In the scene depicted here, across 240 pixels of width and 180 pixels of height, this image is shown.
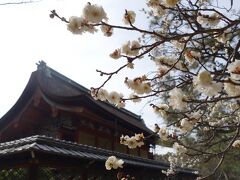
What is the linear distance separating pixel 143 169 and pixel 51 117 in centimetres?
350

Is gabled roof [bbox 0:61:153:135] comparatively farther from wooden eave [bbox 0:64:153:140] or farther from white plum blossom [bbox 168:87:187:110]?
white plum blossom [bbox 168:87:187:110]

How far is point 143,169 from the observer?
38.0 feet

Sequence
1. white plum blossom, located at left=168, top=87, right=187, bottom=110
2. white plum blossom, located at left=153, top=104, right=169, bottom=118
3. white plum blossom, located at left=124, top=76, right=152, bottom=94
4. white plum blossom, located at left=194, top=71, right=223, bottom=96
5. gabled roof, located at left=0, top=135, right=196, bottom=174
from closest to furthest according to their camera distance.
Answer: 1. white plum blossom, located at left=194, top=71, right=223, bottom=96
2. white plum blossom, located at left=168, top=87, right=187, bottom=110
3. white plum blossom, located at left=124, top=76, right=152, bottom=94
4. white plum blossom, located at left=153, top=104, right=169, bottom=118
5. gabled roof, located at left=0, top=135, right=196, bottom=174

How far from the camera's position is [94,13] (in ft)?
9.57

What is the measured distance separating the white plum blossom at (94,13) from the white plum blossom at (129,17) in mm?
165

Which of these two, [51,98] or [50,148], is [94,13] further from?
[51,98]

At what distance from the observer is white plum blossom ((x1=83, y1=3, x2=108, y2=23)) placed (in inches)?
114

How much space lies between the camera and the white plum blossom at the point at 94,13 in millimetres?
2906

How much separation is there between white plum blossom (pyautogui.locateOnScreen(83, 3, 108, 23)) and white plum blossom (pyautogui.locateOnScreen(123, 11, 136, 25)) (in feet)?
0.54

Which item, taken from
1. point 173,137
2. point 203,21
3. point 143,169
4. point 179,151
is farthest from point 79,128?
point 203,21

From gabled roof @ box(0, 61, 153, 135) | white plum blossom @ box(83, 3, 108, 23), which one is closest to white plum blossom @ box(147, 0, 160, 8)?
white plum blossom @ box(83, 3, 108, 23)

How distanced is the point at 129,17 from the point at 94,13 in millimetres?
289

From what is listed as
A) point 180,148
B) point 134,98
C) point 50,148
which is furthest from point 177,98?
point 50,148

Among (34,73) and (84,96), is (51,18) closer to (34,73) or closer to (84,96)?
(84,96)
